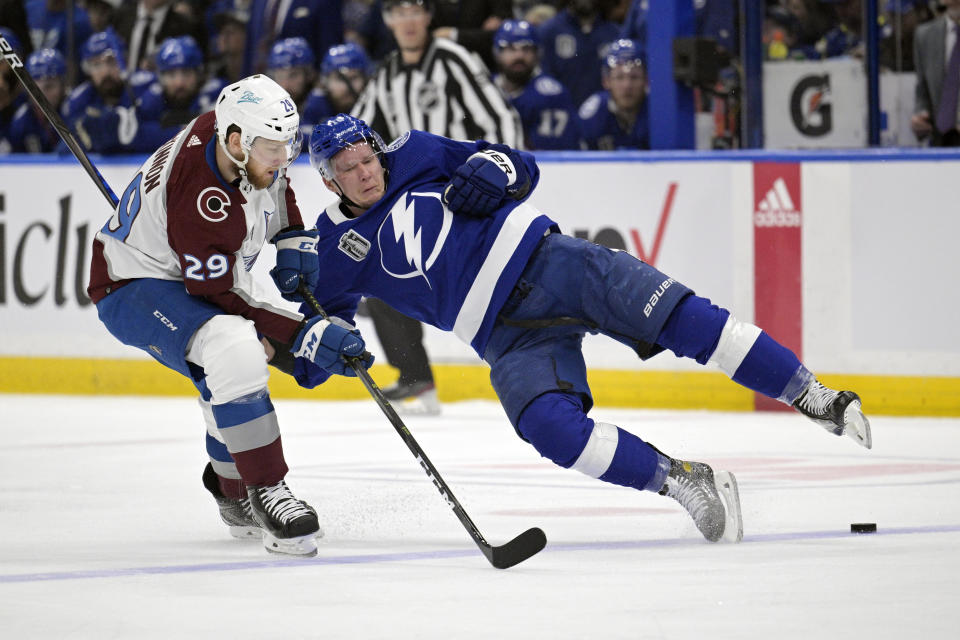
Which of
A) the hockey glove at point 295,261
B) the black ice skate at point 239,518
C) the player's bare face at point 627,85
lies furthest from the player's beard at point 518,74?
the black ice skate at point 239,518

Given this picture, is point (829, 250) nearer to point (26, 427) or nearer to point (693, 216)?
point (693, 216)

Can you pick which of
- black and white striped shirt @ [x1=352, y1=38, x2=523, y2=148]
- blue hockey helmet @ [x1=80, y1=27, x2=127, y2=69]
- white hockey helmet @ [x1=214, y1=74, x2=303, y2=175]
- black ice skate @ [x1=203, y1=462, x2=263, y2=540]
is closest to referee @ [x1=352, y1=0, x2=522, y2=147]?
black and white striped shirt @ [x1=352, y1=38, x2=523, y2=148]

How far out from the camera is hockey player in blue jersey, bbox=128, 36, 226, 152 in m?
8.20

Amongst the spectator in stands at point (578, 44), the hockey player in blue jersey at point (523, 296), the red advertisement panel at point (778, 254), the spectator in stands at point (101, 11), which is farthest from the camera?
the spectator in stands at point (101, 11)

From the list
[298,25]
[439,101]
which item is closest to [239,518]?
[439,101]

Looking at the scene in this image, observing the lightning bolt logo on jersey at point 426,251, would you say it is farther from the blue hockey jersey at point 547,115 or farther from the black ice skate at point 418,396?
the blue hockey jersey at point 547,115

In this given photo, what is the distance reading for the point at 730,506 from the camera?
3.83 metres

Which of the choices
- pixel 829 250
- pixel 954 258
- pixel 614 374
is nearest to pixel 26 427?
pixel 614 374

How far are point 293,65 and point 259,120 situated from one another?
180 inches

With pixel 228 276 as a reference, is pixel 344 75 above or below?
above

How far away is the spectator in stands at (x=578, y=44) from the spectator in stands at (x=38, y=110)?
271 cm

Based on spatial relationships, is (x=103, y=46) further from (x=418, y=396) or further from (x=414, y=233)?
(x=414, y=233)

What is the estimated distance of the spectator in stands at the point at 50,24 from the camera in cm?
923

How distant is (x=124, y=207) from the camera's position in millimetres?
3973
